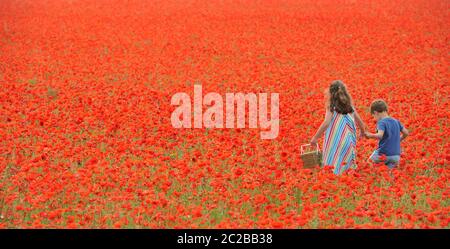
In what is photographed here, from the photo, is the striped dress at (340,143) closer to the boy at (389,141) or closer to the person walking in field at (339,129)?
the person walking in field at (339,129)

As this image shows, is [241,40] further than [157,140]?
Yes

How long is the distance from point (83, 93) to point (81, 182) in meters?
5.63

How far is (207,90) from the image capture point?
39.7ft

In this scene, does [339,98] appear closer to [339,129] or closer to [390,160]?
[339,129]

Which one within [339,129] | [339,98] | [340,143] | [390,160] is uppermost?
[339,98]

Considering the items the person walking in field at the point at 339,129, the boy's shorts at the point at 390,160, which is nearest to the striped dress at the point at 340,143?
the person walking in field at the point at 339,129

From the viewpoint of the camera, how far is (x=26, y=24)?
63.1 feet

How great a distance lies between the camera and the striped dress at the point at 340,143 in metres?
6.94

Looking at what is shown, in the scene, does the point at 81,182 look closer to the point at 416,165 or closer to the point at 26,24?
the point at 416,165

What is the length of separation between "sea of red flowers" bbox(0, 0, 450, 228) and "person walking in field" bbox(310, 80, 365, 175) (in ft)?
1.13

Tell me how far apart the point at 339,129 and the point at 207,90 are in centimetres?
544

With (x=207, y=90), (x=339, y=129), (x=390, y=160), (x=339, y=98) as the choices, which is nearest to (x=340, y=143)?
(x=339, y=129)

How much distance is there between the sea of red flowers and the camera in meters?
5.61
